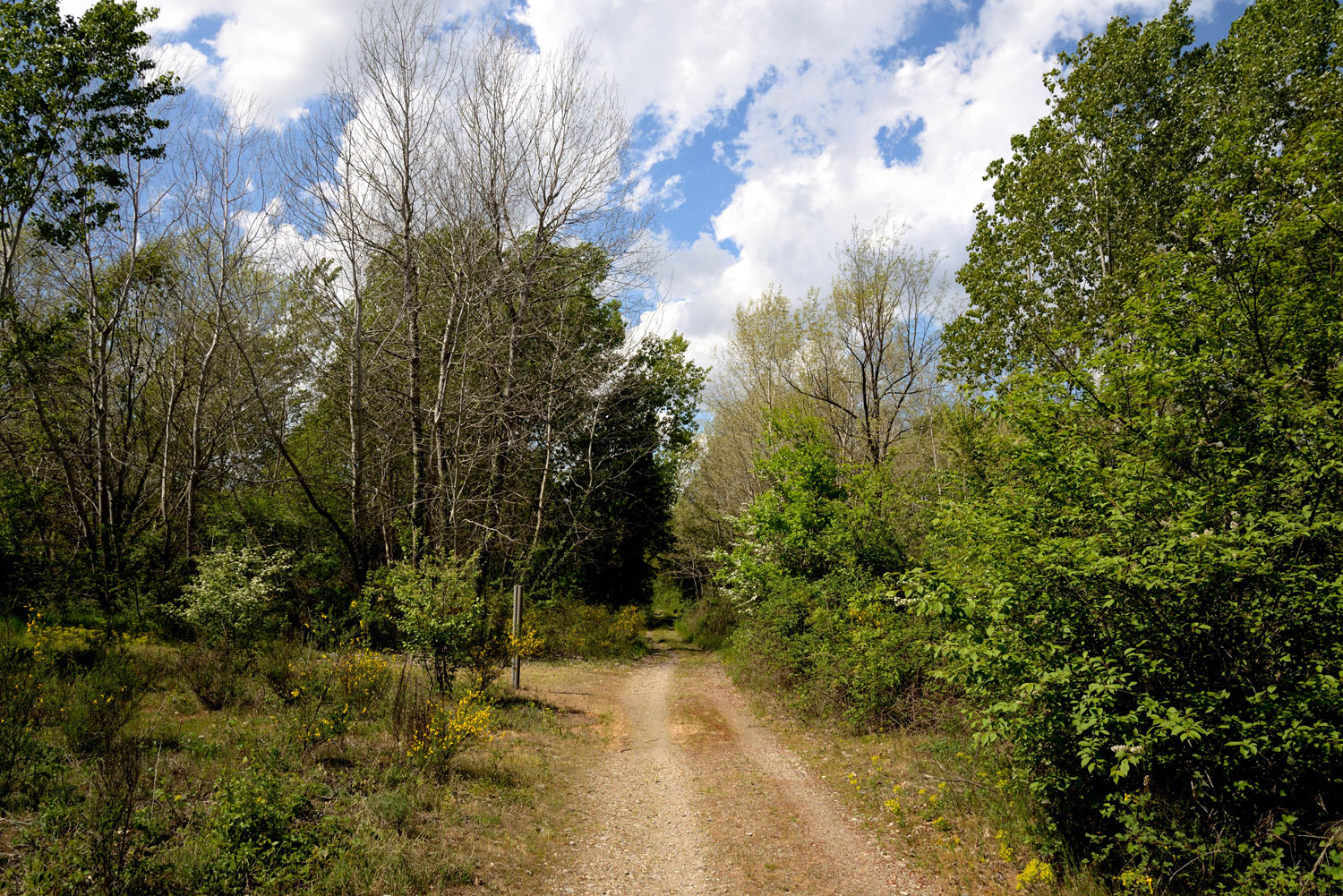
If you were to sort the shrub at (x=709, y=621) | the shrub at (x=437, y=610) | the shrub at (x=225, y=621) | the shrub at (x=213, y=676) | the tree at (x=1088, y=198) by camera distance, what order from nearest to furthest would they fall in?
the shrub at (x=213, y=676) < the shrub at (x=225, y=621) < the shrub at (x=437, y=610) < the tree at (x=1088, y=198) < the shrub at (x=709, y=621)

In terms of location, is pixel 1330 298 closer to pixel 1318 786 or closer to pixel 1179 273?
pixel 1179 273

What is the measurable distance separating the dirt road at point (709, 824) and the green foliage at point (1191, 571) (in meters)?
2.08

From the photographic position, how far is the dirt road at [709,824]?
18.4 feet

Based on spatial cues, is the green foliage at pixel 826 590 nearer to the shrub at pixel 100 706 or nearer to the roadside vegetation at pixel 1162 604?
the roadside vegetation at pixel 1162 604

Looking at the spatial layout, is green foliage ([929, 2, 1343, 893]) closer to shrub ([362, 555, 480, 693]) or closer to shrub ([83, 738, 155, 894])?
shrub ([83, 738, 155, 894])

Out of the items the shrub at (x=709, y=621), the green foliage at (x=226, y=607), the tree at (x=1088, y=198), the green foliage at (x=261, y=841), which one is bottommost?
the shrub at (x=709, y=621)

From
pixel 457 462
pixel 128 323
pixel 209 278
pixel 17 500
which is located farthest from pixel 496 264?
pixel 17 500

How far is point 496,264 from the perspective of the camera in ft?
46.1

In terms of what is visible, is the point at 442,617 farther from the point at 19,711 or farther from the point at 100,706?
the point at 19,711

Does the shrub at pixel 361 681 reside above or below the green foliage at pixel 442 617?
below

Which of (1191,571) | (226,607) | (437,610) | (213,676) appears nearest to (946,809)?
(1191,571)

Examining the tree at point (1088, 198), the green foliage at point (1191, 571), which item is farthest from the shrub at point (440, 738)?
the tree at point (1088, 198)

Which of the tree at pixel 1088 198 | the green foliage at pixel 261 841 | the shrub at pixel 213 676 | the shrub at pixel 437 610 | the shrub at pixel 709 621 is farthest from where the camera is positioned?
the shrub at pixel 709 621

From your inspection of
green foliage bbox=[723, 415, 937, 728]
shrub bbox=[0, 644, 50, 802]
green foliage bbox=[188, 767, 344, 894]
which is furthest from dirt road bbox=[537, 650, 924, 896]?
shrub bbox=[0, 644, 50, 802]
